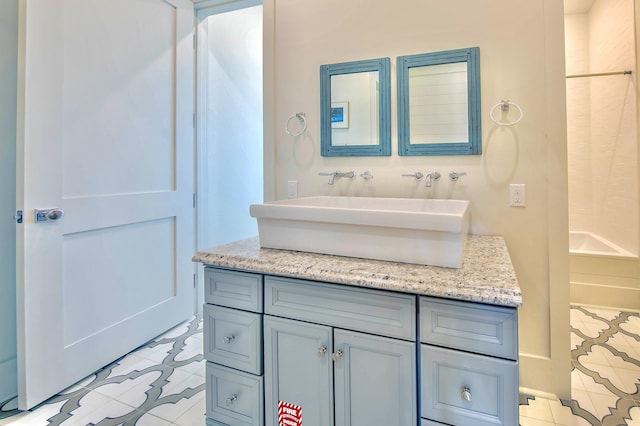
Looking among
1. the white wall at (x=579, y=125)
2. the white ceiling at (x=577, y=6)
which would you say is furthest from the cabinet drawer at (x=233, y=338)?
the white ceiling at (x=577, y=6)

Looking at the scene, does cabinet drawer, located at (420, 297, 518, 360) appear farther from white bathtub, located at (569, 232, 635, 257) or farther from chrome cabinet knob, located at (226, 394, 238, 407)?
white bathtub, located at (569, 232, 635, 257)

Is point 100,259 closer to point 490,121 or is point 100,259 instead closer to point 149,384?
point 149,384

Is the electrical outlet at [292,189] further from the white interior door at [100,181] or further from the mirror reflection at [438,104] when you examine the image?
the white interior door at [100,181]

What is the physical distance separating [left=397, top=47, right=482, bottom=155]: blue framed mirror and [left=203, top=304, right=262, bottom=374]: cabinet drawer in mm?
1161

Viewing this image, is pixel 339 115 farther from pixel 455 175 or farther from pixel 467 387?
pixel 467 387

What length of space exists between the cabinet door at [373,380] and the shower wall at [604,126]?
2.78m

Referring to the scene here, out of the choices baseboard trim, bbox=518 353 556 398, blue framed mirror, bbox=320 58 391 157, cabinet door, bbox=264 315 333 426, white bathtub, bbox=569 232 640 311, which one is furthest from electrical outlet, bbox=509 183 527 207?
white bathtub, bbox=569 232 640 311

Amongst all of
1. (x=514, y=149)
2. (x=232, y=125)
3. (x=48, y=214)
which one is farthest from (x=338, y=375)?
Answer: (x=232, y=125)

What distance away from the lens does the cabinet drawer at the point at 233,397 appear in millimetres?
1205

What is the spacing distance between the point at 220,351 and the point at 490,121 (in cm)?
157

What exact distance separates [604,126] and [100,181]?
4.13 metres

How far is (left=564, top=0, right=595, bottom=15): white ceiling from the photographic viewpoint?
3.27 m

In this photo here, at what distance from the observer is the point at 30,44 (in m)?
1.53

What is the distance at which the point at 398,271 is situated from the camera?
1048 mm
